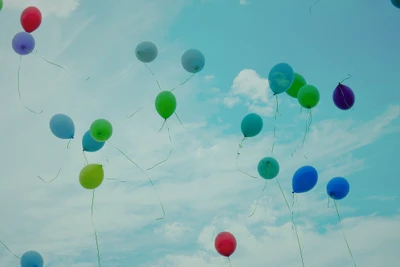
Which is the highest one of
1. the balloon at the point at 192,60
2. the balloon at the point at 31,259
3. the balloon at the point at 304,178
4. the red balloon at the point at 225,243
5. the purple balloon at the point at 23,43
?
the balloon at the point at 192,60

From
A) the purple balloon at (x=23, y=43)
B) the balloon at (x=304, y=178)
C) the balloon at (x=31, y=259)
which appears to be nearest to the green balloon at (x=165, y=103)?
the balloon at (x=304, y=178)

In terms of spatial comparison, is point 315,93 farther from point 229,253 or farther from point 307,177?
point 229,253

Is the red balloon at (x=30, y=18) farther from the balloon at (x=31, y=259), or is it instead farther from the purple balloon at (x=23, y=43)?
the balloon at (x=31, y=259)

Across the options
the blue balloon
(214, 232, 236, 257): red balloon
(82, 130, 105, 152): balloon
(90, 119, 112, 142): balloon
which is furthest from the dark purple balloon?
(82, 130, 105, 152): balloon

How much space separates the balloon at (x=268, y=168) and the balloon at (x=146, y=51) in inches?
95.2

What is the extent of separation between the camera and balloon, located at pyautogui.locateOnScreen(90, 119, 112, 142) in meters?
7.66

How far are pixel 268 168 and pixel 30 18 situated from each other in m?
4.44

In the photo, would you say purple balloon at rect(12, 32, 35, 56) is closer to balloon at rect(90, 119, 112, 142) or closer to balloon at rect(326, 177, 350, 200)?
balloon at rect(90, 119, 112, 142)

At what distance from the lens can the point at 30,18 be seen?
8.10m

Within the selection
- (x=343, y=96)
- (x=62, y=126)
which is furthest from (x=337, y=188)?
Result: (x=62, y=126)

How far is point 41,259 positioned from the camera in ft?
25.2

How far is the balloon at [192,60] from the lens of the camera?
8070 mm

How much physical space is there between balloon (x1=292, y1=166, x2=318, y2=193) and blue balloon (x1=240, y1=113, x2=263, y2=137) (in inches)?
36.1

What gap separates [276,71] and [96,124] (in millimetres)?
2815
